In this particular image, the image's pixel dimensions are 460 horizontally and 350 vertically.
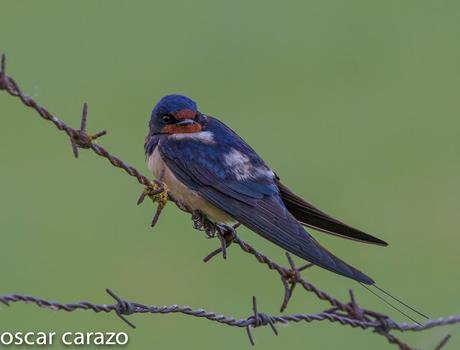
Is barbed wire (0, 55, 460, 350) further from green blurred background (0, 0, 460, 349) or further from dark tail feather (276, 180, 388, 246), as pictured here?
green blurred background (0, 0, 460, 349)

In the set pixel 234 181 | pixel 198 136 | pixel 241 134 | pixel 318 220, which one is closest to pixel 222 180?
pixel 234 181

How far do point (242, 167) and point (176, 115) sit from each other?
30 cm

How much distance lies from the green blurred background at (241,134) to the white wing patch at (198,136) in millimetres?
974

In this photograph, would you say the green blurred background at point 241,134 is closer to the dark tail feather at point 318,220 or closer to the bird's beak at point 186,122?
the dark tail feather at point 318,220

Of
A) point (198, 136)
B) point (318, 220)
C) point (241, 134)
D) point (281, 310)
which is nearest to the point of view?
point (281, 310)

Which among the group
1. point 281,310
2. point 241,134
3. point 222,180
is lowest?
point 241,134

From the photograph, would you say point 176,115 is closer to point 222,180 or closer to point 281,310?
point 222,180

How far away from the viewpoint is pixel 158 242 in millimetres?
6629

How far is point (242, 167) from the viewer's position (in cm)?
415

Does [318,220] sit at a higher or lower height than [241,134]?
higher

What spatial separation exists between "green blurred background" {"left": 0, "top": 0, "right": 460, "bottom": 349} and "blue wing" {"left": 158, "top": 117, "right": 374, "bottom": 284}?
65 cm

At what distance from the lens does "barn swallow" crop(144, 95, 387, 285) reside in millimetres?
3909

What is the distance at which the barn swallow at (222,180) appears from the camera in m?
3.91

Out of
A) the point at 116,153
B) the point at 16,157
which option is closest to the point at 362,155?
the point at 116,153
